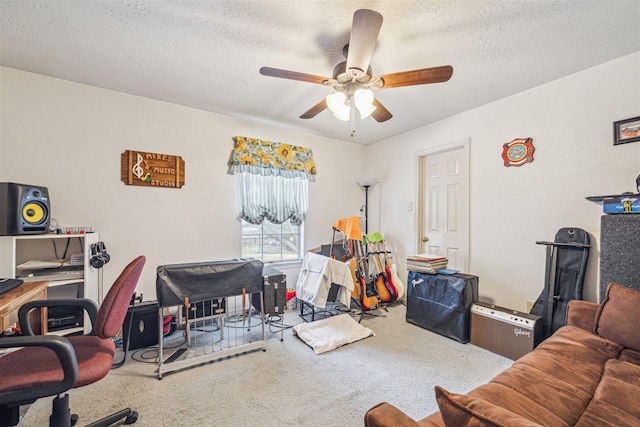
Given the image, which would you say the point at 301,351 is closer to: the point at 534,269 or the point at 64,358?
the point at 64,358

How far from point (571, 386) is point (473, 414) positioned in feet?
3.65

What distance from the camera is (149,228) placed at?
120 inches

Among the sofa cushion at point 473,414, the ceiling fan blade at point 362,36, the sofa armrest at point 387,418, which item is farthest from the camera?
the ceiling fan blade at point 362,36

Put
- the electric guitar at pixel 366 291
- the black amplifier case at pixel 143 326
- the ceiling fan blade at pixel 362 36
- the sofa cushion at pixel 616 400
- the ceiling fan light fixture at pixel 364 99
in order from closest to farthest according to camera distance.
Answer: the sofa cushion at pixel 616 400 < the ceiling fan blade at pixel 362 36 < the ceiling fan light fixture at pixel 364 99 < the black amplifier case at pixel 143 326 < the electric guitar at pixel 366 291

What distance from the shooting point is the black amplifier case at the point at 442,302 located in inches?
106

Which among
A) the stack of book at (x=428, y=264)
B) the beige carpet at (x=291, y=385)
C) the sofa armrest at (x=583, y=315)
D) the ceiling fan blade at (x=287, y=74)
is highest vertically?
the ceiling fan blade at (x=287, y=74)

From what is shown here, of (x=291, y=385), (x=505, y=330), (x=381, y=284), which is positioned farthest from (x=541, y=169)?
(x=291, y=385)

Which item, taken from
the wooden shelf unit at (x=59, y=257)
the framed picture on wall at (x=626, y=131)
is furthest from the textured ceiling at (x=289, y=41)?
the wooden shelf unit at (x=59, y=257)

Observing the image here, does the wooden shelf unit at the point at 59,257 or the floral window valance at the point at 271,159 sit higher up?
the floral window valance at the point at 271,159

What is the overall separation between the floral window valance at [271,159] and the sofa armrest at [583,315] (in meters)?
3.22

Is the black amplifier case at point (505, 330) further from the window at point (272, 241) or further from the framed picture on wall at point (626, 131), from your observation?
the window at point (272, 241)

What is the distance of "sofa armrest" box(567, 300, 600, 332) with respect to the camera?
1898 mm

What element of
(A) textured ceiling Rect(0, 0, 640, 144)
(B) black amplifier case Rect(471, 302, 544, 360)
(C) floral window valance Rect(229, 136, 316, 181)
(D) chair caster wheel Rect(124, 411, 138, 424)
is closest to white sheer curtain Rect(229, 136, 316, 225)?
(C) floral window valance Rect(229, 136, 316, 181)

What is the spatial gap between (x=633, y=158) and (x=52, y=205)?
5.17 metres
